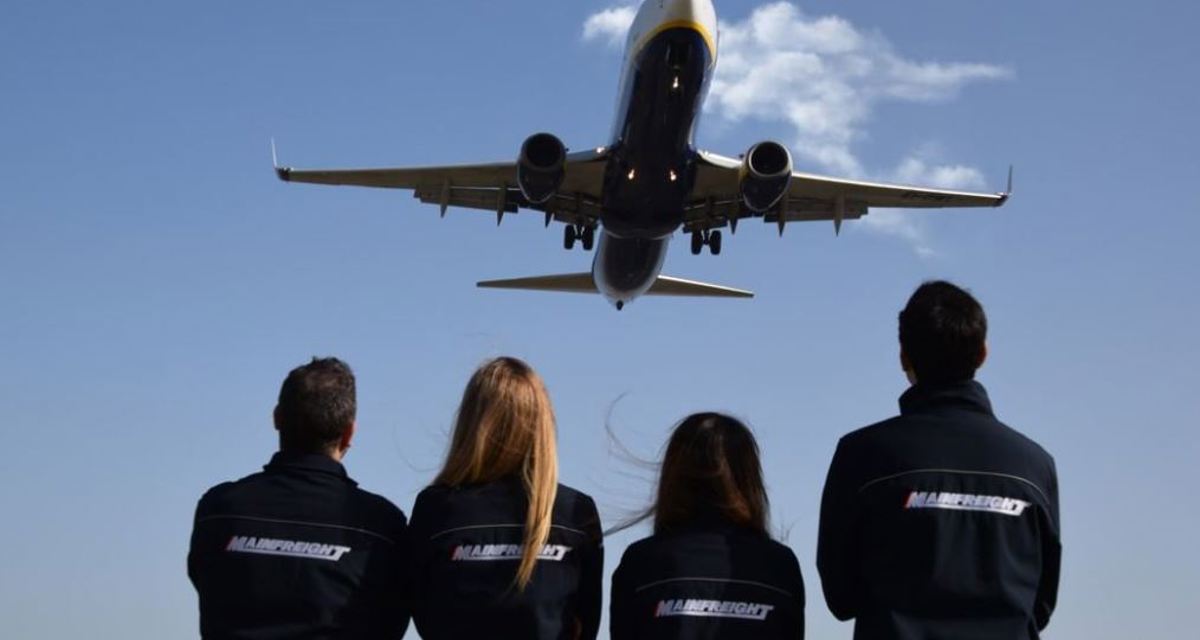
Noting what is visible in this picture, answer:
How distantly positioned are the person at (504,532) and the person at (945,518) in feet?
A: 2.82

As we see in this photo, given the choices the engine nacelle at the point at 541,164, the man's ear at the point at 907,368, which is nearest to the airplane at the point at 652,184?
the engine nacelle at the point at 541,164

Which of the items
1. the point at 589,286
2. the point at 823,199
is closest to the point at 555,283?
the point at 589,286

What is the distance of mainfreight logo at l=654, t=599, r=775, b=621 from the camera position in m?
4.00

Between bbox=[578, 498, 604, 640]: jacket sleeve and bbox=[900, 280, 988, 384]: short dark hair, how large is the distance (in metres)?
1.23

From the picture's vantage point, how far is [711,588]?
4.03 meters

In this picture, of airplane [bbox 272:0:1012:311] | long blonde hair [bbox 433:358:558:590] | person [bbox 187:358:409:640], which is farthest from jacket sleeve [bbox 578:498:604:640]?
airplane [bbox 272:0:1012:311]

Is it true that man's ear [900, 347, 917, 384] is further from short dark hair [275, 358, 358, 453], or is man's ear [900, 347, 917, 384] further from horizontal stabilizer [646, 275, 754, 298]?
horizontal stabilizer [646, 275, 754, 298]

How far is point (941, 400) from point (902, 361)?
247mm

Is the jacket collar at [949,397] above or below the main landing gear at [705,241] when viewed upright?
below

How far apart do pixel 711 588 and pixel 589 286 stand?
89.6 ft

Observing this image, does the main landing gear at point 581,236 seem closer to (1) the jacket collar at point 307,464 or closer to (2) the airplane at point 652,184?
(2) the airplane at point 652,184

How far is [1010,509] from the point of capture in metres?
3.95

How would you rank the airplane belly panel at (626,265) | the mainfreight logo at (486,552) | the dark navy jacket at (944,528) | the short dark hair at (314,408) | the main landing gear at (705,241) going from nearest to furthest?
the dark navy jacket at (944,528), the mainfreight logo at (486,552), the short dark hair at (314,408), the airplane belly panel at (626,265), the main landing gear at (705,241)

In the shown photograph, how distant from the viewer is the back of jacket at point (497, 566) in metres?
4.09
